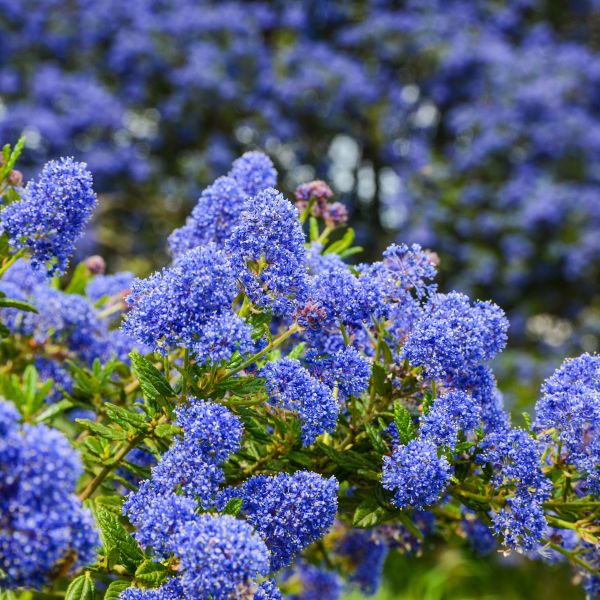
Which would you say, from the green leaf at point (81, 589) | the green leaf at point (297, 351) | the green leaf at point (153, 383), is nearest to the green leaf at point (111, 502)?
the green leaf at point (81, 589)

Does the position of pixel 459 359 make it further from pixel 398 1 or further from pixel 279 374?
pixel 398 1

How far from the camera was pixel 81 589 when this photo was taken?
1.84m

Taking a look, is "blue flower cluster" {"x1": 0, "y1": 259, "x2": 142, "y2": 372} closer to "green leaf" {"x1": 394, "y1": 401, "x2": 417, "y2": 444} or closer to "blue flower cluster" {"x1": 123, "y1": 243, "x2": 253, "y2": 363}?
"blue flower cluster" {"x1": 123, "y1": 243, "x2": 253, "y2": 363}

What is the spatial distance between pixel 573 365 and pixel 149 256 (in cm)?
782

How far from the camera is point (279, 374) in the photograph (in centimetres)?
186

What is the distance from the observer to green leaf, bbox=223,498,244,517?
5.72 feet

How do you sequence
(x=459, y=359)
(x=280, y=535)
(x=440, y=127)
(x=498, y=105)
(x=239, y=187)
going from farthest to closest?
(x=440, y=127) < (x=498, y=105) < (x=239, y=187) < (x=459, y=359) < (x=280, y=535)

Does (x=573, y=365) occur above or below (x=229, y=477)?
above

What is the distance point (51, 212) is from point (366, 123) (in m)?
7.93

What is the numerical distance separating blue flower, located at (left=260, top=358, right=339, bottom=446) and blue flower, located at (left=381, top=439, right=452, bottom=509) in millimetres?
175

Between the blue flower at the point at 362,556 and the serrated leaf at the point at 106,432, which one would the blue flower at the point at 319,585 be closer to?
the blue flower at the point at 362,556

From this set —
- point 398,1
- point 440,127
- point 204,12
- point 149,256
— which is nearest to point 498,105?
point 440,127

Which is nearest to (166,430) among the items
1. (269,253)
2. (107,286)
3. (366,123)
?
(269,253)

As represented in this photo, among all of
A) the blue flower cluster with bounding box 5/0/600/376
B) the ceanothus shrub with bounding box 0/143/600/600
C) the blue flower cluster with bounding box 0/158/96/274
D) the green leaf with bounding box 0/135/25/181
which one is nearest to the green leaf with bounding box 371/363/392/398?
the ceanothus shrub with bounding box 0/143/600/600
